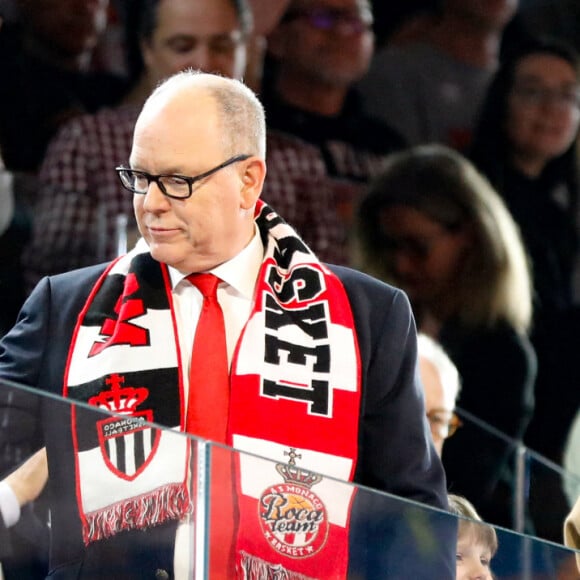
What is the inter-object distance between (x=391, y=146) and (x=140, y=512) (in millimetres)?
2898

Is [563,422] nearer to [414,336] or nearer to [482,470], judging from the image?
[482,470]

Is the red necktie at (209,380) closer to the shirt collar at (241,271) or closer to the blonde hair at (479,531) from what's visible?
the shirt collar at (241,271)

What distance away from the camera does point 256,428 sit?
1995 millimetres

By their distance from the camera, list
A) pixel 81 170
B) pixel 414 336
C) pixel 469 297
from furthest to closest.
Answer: pixel 469 297
pixel 81 170
pixel 414 336

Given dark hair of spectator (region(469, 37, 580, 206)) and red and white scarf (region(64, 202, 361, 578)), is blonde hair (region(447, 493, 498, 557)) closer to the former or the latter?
red and white scarf (region(64, 202, 361, 578))

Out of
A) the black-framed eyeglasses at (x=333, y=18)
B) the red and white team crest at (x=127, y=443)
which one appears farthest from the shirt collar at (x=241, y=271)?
the black-framed eyeglasses at (x=333, y=18)

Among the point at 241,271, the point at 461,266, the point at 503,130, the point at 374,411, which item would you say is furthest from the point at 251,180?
the point at 503,130

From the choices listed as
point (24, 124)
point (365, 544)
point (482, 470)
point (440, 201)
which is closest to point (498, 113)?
point (440, 201)

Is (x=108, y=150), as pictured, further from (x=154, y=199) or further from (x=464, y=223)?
(x=154, y=199)

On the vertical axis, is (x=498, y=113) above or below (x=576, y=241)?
above

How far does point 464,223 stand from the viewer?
166 inches

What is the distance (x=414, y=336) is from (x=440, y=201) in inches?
90.4

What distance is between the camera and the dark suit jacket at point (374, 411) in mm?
1741

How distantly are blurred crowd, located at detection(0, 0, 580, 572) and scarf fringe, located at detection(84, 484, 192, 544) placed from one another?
1.42 metres
